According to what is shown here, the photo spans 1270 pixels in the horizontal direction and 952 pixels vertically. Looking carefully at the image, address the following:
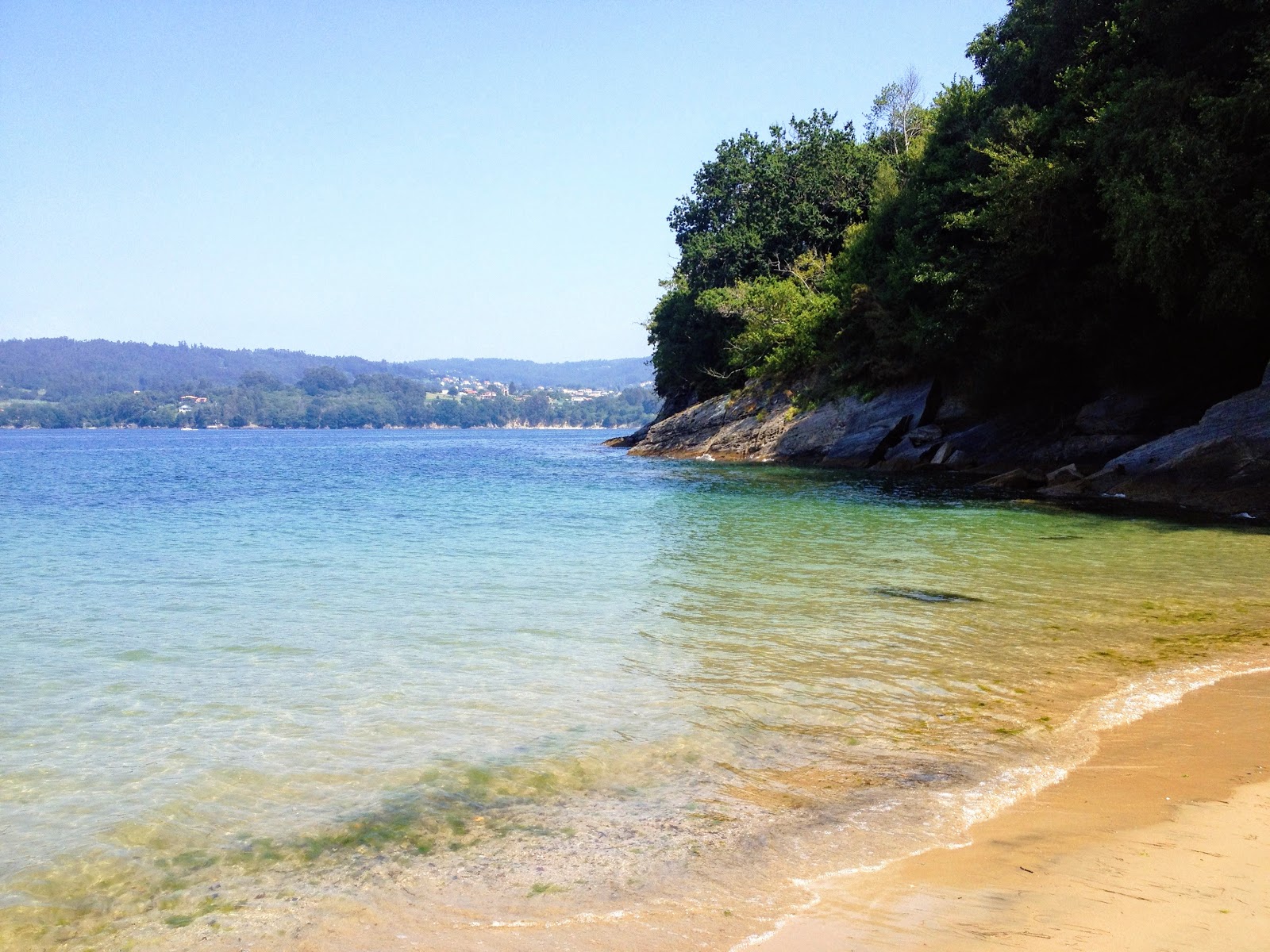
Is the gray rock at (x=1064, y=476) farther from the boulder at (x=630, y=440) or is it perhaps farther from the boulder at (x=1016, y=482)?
the boulder at (x=630, y=440)

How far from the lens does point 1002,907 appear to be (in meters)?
4.02

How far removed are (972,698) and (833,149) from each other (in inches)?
1970

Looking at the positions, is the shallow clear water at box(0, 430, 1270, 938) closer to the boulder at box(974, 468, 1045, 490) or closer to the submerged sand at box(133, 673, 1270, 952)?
the submerged sand at box(133, 673, 1270, 952)

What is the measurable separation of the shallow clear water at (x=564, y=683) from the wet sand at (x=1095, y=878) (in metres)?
0.39

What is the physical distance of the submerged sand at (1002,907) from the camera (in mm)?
3777

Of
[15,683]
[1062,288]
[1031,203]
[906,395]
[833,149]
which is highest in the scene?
[833,149]

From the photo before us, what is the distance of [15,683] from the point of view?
8.40 metres

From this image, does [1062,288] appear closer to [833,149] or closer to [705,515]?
[705,515]

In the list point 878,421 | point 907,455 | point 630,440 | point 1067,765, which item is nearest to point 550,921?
point 1067,765

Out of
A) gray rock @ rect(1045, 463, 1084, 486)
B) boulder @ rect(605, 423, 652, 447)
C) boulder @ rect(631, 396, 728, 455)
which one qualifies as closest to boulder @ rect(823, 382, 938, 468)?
boulder @ rect(631, 396, 728, 455)

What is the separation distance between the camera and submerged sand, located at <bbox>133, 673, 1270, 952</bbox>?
12.4 ft

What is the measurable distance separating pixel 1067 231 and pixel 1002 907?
1050 inches

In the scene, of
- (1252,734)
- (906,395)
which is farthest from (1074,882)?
(906,395)

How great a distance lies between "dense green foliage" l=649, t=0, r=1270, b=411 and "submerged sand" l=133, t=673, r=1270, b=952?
18286 millimetres
